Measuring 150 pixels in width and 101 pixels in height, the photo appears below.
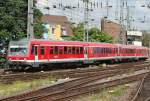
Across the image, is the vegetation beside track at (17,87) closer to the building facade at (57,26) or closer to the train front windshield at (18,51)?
the train front windshield at (18,51)

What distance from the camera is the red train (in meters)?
33.5

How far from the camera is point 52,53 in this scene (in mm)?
36406

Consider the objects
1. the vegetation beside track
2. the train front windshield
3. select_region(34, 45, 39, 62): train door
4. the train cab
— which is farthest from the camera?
select_region(34, 45, 39, 62): train door

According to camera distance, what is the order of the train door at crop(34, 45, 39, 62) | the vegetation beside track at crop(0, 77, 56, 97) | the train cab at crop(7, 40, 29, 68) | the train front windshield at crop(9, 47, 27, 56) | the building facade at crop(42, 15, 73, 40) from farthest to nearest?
the building facade at crop(42, 15, 73, 40)
the train door at crop(34, 45, 39, 62)
the train front windshield at crop(9, 47, 27, 56)
the train cab at crop(7, 40, 29, 68)
the vegetation beside track at crop(0, 77, 56, 97)

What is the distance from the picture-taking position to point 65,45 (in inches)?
1518

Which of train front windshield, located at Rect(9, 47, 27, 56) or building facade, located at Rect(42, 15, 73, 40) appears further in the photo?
building facade, located at Rect(42, 15, 73, 40)

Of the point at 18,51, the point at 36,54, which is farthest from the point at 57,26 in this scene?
the point at 36,54

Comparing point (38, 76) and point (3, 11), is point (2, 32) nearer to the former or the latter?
point (3, 11)

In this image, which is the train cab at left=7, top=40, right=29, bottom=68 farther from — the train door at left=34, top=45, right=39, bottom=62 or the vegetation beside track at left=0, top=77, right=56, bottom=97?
the vegetation beside track at left=0, top=77, right=56, bottom=97

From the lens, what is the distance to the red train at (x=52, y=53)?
110 feet

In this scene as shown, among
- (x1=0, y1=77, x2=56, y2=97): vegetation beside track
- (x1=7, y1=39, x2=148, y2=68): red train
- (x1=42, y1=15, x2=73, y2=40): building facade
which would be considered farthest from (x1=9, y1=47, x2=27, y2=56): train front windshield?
(x1=42, y1=15, x2=73, y2=40): building facade

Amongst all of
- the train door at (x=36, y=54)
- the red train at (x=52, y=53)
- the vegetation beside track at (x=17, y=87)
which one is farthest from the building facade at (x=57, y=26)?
the vegetation beside track at (x=17, y=87)

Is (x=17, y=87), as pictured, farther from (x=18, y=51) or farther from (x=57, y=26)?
(x=57, y=26)

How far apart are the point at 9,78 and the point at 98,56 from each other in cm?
2232
